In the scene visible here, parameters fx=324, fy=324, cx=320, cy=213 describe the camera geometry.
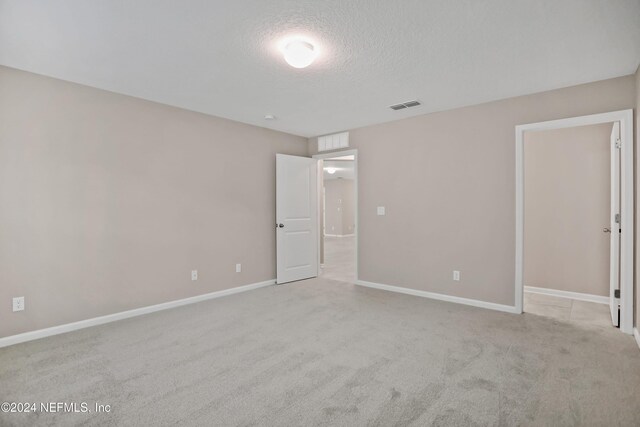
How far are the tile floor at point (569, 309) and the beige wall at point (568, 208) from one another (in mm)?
294

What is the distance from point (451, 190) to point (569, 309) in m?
1.95

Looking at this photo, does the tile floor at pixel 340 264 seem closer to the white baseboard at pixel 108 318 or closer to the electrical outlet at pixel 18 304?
the white baseboard at pixel 108 318

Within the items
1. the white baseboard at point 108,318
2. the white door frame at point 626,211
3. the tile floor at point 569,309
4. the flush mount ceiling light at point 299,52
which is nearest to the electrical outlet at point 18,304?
the white baseboard at point 108,318

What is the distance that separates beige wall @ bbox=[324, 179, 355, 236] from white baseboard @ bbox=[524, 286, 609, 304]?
8.75 metres

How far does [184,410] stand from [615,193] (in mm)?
4297

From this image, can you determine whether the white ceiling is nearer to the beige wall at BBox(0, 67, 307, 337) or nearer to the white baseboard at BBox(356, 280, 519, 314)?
the beige wall at BBox(0, 67, 307, 337)

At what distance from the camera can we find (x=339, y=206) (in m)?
13.2

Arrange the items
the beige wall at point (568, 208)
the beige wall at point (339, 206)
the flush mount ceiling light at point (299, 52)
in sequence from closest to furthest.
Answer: the flush mount ceiling light at point (299, 52) < the beige wall at point (568, 208) < the beige wall at point (339, 206)

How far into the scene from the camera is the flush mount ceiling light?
247 centimetres

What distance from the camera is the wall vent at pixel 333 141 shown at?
17.4ft

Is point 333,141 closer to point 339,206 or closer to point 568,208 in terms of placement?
point 568,208

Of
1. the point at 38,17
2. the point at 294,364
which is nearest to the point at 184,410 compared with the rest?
the point at 294,364

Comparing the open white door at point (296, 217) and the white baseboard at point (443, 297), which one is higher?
the open white door at point (296, 217)

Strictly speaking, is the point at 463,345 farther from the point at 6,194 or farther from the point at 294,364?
the point at 6,194
